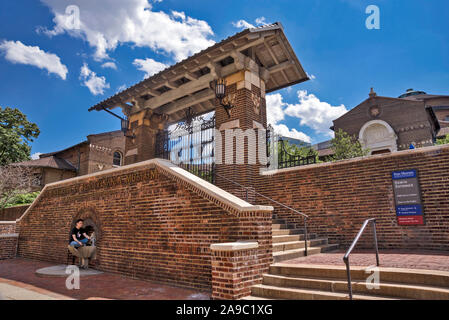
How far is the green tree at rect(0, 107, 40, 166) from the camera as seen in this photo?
1050 inches

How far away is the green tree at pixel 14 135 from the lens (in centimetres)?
2666

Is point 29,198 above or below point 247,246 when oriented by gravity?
above

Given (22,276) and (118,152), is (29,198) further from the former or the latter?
(22,276)

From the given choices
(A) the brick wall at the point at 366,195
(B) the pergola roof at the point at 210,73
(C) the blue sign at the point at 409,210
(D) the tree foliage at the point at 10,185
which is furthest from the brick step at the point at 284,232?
(D) the tree foliage at the point at 10,185

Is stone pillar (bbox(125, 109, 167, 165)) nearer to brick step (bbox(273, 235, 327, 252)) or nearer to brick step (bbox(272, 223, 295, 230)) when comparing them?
brick step (bbox(272, 223, 295, 230))

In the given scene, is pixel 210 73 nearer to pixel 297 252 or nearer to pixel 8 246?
pixel 297 252

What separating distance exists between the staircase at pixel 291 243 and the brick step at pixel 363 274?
53 centimetres

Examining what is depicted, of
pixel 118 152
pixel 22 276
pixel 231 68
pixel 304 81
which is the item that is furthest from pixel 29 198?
pixel 304 81

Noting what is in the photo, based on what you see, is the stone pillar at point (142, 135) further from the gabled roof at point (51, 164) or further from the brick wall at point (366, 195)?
the gabled roof at point (51, 164)

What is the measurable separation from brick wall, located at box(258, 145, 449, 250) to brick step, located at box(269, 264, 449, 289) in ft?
8.68

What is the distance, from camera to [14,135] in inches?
1086

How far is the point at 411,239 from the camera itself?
632 cm
